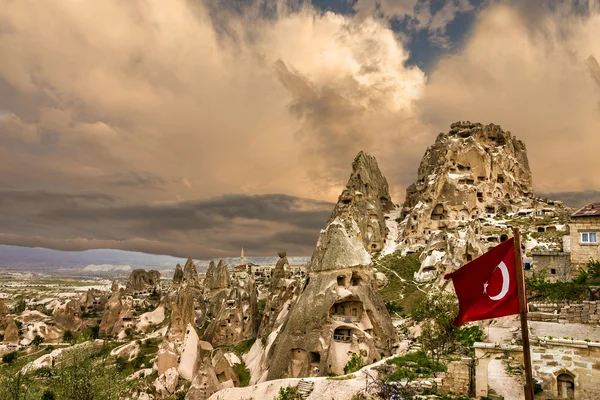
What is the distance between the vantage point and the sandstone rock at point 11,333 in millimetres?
64688

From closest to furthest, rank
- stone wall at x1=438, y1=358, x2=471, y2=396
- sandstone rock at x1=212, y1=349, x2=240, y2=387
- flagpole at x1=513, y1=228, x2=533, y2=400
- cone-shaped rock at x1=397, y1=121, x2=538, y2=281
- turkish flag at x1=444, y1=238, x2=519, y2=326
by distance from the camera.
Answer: flagpole at x1=513, y1=228, x2=533, y2=400
turkish flag at x1=444, y1=238, x2=519, y2=326
stone wall at x1=438, y1=358, x2=471, y2=396
sandstone rock at x1=212, y1=349, x2=240, y2=387
cone-shaped rock at x1=397, y1=121, x2=538, y2=281

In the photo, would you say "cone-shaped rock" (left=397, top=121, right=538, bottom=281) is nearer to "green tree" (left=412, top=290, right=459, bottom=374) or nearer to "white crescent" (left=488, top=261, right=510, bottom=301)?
"green tree" (left=412, top=290, right=459, bottom=374)

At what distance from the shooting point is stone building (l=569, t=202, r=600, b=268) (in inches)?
1468

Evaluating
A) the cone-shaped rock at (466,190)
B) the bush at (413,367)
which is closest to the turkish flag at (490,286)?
the bush at (413,367)

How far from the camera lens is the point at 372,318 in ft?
→ 119

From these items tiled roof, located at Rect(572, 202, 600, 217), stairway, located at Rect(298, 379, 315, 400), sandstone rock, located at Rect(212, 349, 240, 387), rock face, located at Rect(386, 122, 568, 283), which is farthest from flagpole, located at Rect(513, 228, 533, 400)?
rock face, located at Rect(386, 122, 568, 283)

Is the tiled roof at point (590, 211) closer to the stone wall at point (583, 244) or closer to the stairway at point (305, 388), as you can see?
the stone wall at point (583, 244)

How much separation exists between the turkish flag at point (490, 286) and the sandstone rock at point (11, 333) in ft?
242

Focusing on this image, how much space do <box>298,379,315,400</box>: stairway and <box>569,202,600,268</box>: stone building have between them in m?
28.5

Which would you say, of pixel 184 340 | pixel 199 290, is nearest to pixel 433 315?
pixel 184 340

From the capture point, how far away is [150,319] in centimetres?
7219

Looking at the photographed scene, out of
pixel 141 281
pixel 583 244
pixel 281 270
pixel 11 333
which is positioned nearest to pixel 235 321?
pixel 281 270

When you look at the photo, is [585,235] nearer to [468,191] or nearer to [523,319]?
[523,319]

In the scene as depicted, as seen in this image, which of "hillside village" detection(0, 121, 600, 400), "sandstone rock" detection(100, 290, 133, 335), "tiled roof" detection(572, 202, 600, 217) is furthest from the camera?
"sandstone rock" detection(100, 290, 133, 335)
